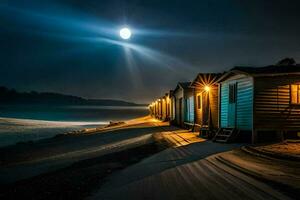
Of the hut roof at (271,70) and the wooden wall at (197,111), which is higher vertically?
the hut roof at (271,70)

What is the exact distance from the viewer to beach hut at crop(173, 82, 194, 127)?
105 ft

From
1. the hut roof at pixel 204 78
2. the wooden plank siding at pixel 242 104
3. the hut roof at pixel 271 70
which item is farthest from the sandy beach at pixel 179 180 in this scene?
the hut roof at pixel 204 78

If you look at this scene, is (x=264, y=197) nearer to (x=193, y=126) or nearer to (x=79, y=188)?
(x=79, y=188)

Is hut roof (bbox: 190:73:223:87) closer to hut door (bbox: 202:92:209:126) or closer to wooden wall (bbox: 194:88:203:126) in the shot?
wooden wall (bbox: 194:88:203:126)

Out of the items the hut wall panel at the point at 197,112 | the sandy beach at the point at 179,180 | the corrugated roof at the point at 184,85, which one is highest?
the corrugated roof at the point at 184,85

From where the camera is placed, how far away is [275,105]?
1725 cm

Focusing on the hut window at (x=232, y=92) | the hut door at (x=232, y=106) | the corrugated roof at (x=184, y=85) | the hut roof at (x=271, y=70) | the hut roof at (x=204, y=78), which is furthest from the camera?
the corrugated roof at (x=184, y=85)

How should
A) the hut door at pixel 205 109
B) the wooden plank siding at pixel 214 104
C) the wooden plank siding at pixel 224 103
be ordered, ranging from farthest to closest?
the hut door at pixel 205 109 → the wooden plank siding at pixel 214 104 → the wooden plank siding at pixel 224 103

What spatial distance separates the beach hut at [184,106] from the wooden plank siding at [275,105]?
13347 mm

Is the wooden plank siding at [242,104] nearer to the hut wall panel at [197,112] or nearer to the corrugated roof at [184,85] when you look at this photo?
the hut wall panel at [197,112]

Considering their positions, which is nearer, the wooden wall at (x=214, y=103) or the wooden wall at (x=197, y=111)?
the wooden wall at (x=214, y=103)

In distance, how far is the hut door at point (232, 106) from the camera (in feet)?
64.0

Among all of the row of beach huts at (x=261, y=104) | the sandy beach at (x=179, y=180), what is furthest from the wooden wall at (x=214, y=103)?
the sandy beach at (x=179, y=180)

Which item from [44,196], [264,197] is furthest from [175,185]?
[44,196]
